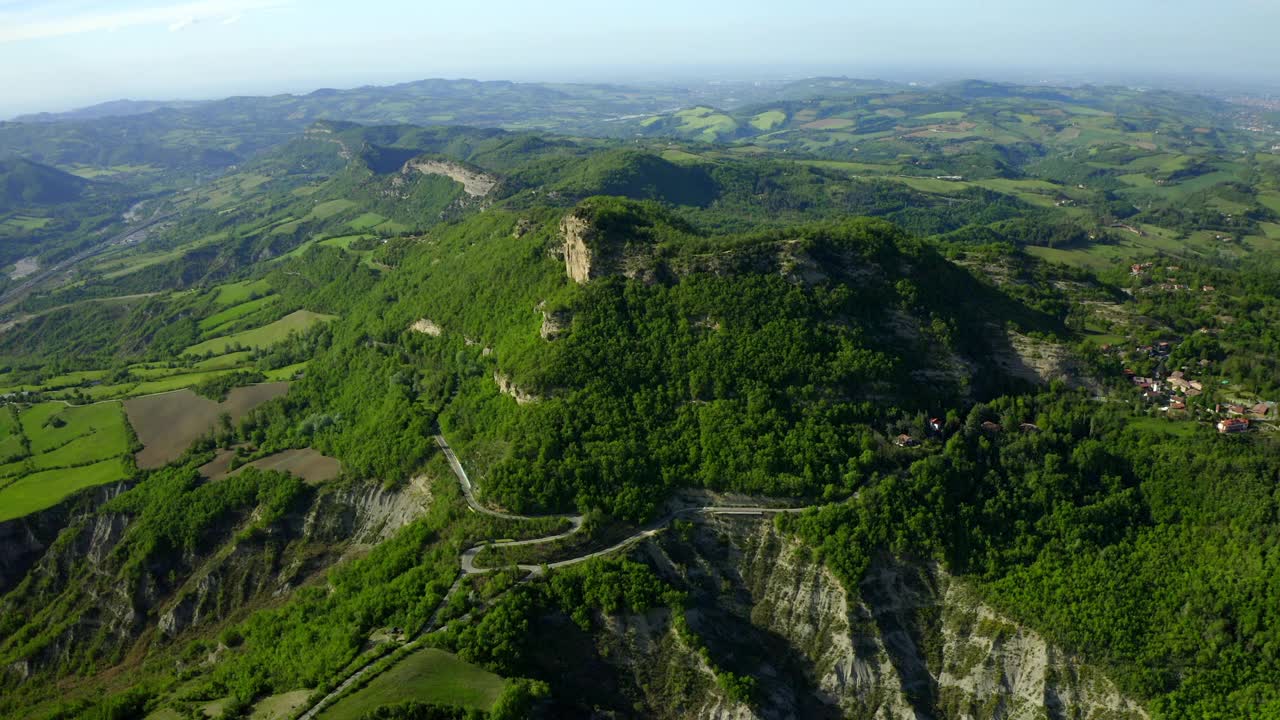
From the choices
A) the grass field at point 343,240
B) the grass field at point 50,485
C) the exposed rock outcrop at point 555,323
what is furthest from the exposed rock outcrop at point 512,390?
the grass field at point 343,240

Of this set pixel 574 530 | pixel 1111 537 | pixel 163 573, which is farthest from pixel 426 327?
pixel 1111 537

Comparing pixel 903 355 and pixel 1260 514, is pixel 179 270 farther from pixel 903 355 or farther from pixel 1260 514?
pixel 1260 514

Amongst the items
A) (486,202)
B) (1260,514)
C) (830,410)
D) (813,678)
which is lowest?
(813,678)

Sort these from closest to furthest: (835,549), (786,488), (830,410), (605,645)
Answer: (605,645) < (835,549) < (786,488) < (830,410)

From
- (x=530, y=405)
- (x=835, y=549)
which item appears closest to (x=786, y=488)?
(x=835, y=549)

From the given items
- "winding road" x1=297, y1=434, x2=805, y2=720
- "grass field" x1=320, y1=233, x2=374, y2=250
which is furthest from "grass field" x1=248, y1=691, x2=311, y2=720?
"grass field" x1=320, y1=233, x2=374, y2=250

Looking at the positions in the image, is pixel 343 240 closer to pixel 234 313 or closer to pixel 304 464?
pixel 234 313

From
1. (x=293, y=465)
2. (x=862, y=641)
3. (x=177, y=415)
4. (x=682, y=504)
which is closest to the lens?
(x=862, y=641)
